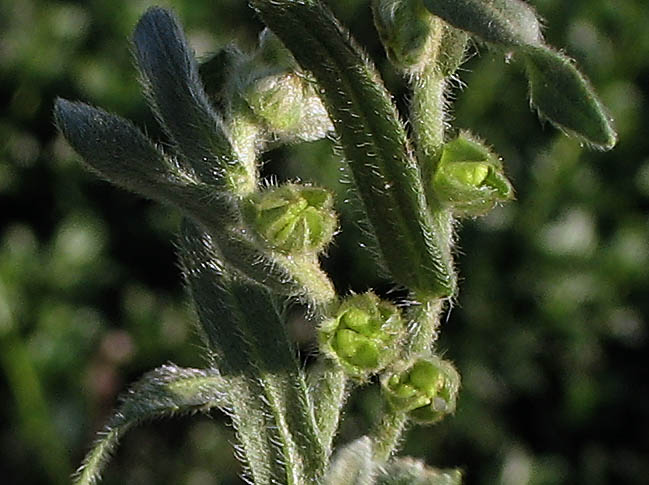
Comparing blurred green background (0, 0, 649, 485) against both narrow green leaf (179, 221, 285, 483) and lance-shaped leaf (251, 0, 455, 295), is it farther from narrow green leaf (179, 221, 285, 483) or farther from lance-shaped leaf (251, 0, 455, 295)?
lance-shaped leaf (251, 0, 455, 295)

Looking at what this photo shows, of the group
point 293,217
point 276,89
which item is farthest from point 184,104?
point 293,217

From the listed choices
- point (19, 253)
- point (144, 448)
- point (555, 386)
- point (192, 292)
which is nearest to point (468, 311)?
point (555, 386)

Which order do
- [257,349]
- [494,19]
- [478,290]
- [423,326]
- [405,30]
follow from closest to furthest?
[494,19] < [405,30] < [423,326] < [257,349] < [478,290]

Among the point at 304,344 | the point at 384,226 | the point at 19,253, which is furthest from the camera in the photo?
the point at 19,253

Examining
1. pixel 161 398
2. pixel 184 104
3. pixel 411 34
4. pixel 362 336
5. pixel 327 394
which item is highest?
pixel 411 34

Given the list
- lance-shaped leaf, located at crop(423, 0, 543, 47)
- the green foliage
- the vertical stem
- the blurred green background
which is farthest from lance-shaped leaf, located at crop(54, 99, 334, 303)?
the blurred green background

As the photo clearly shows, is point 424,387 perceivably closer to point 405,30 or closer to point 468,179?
point 468,179

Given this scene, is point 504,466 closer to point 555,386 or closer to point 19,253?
point 555,386
